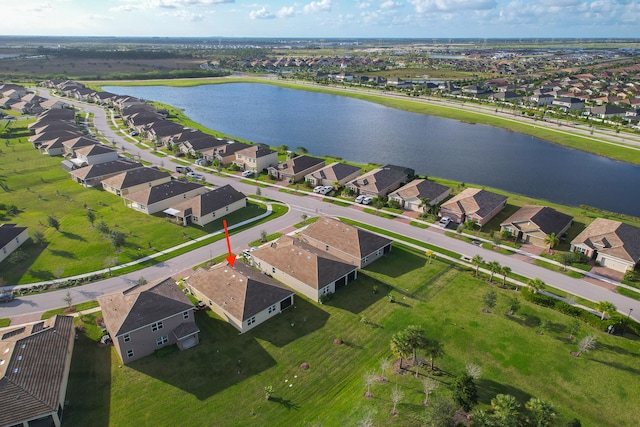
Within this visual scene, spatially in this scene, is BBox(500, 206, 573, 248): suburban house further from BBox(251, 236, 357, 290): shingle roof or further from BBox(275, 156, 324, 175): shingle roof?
BBox(275, 156, 324, 175): shingle roof

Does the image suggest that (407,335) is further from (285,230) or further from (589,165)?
(589,165)

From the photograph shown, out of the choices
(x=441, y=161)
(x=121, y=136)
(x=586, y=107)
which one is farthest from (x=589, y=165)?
(x=121, y=136)

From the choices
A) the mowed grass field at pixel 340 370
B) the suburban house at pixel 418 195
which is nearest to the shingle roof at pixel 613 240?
the mowed grass field at pixel 340 370

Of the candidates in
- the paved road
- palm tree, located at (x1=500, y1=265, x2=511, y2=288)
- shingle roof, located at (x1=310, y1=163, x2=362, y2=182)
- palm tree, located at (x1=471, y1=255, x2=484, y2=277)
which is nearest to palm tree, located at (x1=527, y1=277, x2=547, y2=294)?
palm tree, located at (x1=500, y1=265, x2=511, y2=288)

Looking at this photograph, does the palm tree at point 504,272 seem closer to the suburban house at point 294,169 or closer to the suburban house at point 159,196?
the suburban house at point 294,169

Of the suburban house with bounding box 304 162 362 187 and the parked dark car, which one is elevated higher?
the suburban house with bounding box 304 162 362 187

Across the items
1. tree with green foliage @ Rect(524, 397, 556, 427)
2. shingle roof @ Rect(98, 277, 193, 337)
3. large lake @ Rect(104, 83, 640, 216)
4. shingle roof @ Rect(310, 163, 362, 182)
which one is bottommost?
large lake @ Rect(104, 83, 640, 216)
